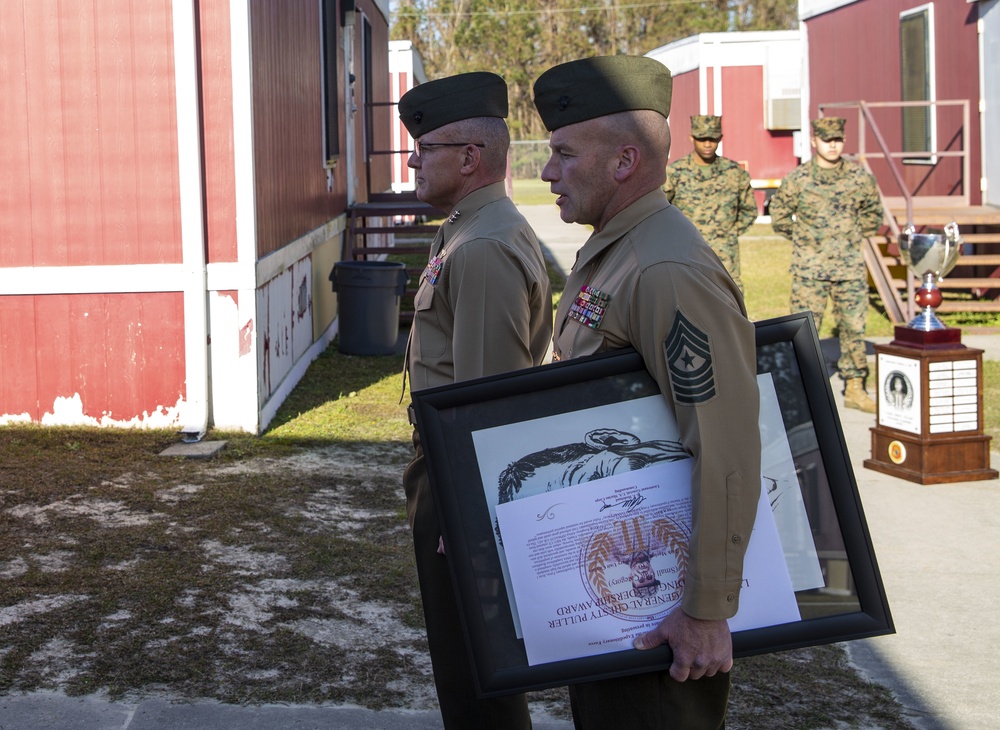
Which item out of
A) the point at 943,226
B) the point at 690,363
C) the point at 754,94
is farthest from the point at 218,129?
the point at 754,94

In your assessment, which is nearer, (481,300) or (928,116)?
(481,300)

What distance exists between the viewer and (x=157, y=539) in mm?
5449

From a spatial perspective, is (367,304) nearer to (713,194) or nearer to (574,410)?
(713,194)

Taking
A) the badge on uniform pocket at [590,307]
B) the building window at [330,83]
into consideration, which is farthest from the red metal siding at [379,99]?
the badge on uniform pocket at [590,307]

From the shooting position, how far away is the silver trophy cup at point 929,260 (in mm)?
6656

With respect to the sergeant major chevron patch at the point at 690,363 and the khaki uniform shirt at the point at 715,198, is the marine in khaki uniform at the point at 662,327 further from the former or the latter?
the khaki uniform shirt at the point at 715,198

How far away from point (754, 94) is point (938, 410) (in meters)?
20.2

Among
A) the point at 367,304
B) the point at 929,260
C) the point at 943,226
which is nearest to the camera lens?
the point at 929,260

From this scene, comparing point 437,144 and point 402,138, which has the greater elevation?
point 402,138

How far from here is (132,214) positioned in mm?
7430

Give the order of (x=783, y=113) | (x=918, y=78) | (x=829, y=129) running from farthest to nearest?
(x=783, y=113), (x=918, y=78), (x=829, y=129)

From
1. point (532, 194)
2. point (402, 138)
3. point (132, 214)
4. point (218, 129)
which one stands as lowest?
point (132, 214)

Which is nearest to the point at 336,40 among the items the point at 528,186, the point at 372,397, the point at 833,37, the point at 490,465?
the point at 372,397

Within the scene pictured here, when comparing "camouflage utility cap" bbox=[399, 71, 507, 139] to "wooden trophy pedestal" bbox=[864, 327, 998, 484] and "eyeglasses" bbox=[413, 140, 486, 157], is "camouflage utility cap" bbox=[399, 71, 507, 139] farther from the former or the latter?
"wooden trophy pedestal" bbox=[864, 327, 998, 484]
